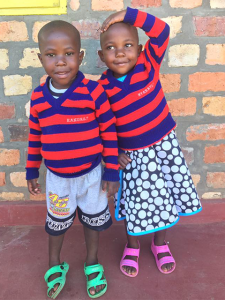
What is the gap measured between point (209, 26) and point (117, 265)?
5.36 ft

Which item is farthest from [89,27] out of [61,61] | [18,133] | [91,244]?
[91,244]

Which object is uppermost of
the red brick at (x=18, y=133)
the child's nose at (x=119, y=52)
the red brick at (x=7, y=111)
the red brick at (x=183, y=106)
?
the child's nose at (x=119, y=52)

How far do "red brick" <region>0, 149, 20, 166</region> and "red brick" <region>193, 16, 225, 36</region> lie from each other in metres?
1.49

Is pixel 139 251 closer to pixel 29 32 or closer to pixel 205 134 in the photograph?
pixel 205 134

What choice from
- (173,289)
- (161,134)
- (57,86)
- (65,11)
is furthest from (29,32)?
(173,289)

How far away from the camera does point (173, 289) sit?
1.71m

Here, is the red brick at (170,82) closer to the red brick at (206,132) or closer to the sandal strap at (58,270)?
the red brick at (206,132)

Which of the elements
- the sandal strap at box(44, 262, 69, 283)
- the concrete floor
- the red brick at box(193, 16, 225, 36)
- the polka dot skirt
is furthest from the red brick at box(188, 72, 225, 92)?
the sandal strap at box(44, 262, 69, 283)

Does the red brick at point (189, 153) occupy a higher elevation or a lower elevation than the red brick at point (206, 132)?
lower

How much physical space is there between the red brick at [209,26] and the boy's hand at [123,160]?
→ 37.3 inches

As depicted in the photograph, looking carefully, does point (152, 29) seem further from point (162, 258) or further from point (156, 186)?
point (162, 258)

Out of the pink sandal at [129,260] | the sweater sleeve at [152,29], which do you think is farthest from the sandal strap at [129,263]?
the sweater sleeve at [152,29]

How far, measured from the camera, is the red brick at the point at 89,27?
1.93 meters

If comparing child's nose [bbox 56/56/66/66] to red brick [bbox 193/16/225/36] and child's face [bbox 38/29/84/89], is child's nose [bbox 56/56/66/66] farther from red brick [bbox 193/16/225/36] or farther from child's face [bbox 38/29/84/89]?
red brick [bbox 193/16/225/36]
